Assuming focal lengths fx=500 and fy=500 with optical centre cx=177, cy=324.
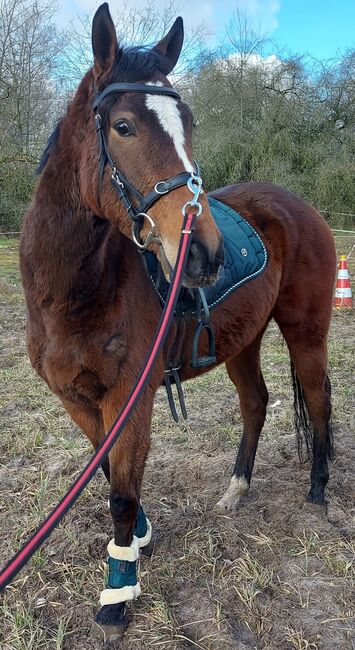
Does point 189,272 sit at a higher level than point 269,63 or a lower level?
lower

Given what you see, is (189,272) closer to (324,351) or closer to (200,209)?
(200,209)

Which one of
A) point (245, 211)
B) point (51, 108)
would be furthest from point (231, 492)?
point (51, 108)

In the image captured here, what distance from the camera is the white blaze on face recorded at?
5.70ft

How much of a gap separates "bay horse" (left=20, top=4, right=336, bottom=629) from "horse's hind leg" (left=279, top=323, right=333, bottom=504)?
0.46m

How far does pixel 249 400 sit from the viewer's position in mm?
3463

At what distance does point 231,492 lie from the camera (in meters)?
3.14

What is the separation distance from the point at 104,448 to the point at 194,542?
1662mm

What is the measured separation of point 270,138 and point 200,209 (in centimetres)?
2007

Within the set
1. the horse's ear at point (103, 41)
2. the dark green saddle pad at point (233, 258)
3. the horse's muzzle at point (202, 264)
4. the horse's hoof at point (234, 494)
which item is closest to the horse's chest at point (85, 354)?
the dark green saddle pad at point (233, 258)

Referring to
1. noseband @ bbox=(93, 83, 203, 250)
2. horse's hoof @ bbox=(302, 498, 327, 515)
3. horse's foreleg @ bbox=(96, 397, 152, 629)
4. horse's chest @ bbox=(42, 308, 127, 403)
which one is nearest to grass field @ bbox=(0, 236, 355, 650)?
horse's hoof @ bbox=(302, 498, 327, 515)

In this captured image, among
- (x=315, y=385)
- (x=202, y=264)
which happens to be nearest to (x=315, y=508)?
(x=315, y=385)

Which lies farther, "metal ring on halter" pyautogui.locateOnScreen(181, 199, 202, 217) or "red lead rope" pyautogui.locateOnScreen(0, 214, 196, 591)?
"metal ring on halter" pyautogui.locateOnScreen(181, 199, 202, 217)

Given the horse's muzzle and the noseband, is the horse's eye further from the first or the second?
the horse's muzzle

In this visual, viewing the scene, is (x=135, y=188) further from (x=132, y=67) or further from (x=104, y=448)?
(x=104, y=448)
